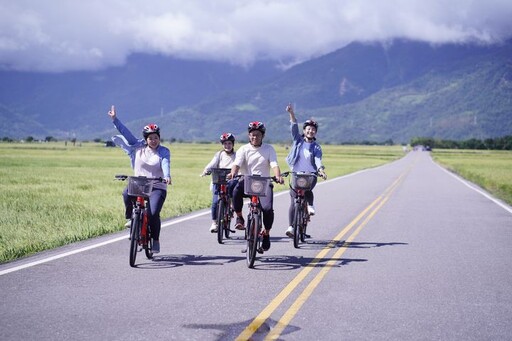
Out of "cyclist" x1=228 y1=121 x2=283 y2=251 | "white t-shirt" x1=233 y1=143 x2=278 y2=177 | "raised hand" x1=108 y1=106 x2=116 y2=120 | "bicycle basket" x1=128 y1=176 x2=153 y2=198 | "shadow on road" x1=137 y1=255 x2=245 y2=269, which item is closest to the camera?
"bicycle basket" x1=128 y1=176 x2=153 y2=198

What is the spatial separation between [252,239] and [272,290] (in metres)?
1.47

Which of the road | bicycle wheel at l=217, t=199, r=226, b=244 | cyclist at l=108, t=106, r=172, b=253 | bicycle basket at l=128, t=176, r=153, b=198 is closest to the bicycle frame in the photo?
bicycle wheel at l=217, t=199, r=226, b=244

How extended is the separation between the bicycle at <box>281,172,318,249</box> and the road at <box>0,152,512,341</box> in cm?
31

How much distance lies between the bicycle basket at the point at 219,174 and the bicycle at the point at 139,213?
2.61 metres

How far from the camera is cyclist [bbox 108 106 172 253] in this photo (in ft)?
30.0

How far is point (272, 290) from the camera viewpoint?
24.4 feet

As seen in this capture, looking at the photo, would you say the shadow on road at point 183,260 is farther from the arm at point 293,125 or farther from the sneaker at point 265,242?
the arm at point 293,125

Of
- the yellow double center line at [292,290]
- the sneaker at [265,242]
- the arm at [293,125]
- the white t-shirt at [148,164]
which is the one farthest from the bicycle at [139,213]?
the arm at [293,125]

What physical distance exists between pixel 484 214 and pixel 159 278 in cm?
1172

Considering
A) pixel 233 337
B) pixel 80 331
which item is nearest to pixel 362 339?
pixel 233 337

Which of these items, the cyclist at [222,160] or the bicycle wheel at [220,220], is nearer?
the bicycle wheel at [220,220]

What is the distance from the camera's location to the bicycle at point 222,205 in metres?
11.2

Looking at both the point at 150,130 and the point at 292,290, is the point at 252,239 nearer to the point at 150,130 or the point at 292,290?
the point at 292,290

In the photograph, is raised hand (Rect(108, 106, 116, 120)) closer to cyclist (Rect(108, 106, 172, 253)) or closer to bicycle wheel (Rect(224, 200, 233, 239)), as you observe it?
cyclist (Rect(108, 106, 172, 253))
